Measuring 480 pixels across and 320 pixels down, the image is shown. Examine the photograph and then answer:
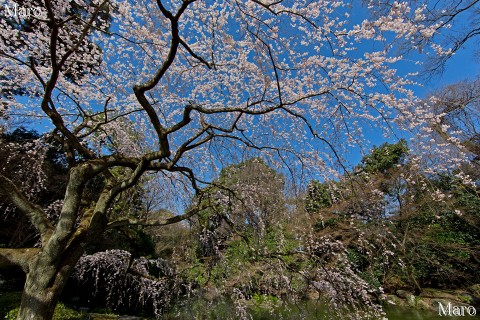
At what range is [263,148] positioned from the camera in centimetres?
410

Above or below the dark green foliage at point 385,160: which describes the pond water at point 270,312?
below

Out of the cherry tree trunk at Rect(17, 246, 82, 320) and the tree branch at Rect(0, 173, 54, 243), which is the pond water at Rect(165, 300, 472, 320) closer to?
the cherry tree trunk at Rect(17, 246, 82, 320)

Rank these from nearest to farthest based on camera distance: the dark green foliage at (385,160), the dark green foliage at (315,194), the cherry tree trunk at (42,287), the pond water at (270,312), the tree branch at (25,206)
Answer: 1. the cherry tree trunk at (42,287)
2. the tree branch at (25,206)
3. the dark green foliage at (315,194)
4. the pond water at (270,312)
5. the dark green foliage at (385,160)

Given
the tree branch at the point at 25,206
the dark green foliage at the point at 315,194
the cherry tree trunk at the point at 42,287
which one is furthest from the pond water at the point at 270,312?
the tree branch at the point at 25,206

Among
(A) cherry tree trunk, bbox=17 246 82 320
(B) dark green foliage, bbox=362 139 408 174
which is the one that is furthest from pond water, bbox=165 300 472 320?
(B) dark green foliage, bbox=362 139 408 174

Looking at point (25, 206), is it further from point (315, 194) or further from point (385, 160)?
point (385, 160)

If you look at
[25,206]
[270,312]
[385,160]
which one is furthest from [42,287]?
[385,160]

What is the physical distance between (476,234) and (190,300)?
10.2 meters

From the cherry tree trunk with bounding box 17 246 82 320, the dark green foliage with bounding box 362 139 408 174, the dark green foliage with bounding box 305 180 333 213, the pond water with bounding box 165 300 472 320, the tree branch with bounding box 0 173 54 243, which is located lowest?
the pond water with bounding box 165 300 472 320

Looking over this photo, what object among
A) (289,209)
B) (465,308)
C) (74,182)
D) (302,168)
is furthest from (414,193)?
(74,182)

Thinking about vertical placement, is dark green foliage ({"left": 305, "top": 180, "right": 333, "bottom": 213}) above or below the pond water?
above

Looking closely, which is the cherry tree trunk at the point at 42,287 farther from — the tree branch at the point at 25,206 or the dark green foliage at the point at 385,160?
the dark green foliage at the point at 385,160

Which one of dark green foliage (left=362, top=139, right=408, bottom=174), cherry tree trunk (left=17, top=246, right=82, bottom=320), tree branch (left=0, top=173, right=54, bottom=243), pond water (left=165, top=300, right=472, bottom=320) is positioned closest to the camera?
cherry tree trunk (left=17, top=246, right=82, bottom=320)

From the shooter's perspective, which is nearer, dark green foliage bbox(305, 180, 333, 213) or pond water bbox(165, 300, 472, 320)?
dark green foliage bbox(305, 180, 333, 213)
